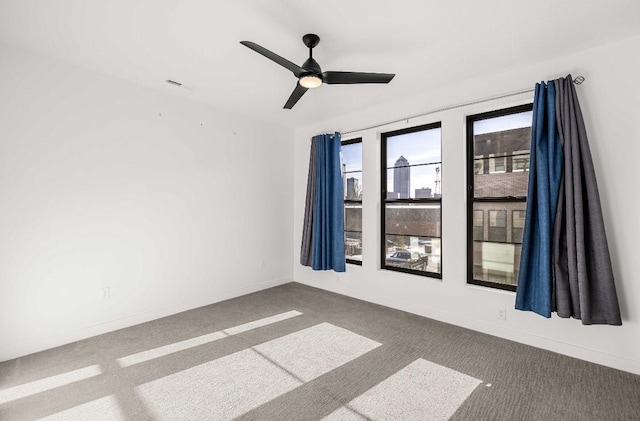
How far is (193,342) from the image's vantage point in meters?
2.78

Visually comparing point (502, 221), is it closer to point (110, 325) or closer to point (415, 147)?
point (415, 147)

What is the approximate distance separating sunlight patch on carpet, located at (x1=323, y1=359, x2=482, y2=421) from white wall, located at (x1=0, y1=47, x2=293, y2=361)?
2.52 m

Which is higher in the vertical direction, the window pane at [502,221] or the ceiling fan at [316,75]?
the ceiling fan at [316,75]

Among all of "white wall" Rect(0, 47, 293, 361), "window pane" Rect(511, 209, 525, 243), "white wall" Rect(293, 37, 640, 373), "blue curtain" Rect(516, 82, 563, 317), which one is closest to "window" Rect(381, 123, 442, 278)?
"white wall" Rect(293, 37, 640, 373)

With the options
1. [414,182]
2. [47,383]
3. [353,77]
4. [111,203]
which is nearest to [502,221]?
[414,182]

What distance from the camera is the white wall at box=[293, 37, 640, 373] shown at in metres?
2.30

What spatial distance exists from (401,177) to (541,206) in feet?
5.23

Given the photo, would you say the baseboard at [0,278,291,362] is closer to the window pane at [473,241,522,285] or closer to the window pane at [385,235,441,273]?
the window pane at [385,235,441,273]

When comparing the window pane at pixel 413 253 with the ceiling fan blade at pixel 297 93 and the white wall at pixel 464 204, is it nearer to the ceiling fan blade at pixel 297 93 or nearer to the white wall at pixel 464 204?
the white wall at pixel 464 204

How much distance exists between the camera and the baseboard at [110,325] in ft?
8.32

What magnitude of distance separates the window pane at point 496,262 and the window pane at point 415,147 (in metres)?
1.09

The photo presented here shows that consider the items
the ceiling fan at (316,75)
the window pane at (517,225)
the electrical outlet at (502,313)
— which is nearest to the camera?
the ceiling fan at (316,75)

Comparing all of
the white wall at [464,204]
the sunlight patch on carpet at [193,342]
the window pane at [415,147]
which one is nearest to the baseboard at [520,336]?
the white wall at [464,204]

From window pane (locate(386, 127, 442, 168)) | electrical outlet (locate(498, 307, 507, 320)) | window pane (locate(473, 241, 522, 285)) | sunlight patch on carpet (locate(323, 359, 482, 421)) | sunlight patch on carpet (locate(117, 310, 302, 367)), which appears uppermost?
window pane (locate(386, 127, 442, 168))
